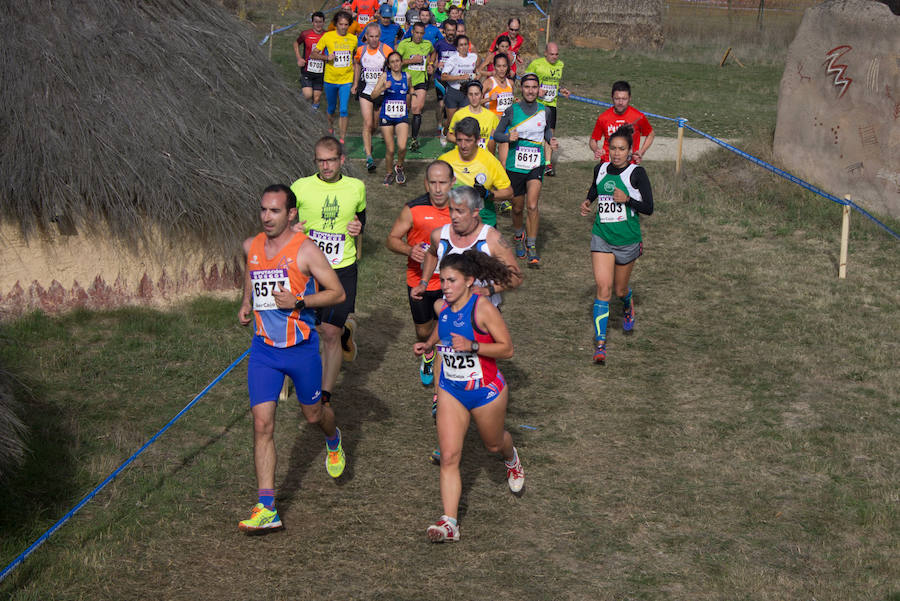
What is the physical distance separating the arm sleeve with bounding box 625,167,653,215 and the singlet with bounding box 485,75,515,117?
4389 mm

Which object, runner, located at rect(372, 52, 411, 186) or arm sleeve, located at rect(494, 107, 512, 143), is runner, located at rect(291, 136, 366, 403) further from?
runner, located at rect(372, 52, 411, 186)

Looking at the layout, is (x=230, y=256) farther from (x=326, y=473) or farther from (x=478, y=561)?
(x=478, y=561)

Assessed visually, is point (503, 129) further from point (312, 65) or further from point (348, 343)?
point (312, 65)

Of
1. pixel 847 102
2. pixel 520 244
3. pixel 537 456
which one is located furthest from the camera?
pixel 847 102

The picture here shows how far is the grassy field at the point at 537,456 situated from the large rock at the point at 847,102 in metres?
1.75

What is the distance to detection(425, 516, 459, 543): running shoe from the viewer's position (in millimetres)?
5750

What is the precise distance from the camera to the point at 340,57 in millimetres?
14469

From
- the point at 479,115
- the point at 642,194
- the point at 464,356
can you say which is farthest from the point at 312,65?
the point at 464,356

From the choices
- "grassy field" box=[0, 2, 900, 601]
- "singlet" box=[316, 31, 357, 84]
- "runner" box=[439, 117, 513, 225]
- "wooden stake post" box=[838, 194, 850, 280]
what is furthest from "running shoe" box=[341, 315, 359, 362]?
"singlet" box=[316, 31, 357, 84]

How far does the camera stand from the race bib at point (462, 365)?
571 cm

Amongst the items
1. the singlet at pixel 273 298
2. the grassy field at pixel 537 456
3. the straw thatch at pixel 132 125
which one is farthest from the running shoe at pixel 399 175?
the singlet at pixel 273 298

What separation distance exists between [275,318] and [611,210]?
3782 mm

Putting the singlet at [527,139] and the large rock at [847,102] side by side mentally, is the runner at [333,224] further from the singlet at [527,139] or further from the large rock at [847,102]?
the large rock at [847,102]

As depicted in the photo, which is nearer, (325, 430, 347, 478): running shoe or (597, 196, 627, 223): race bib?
(325, 430, 347, 478): running shoe
